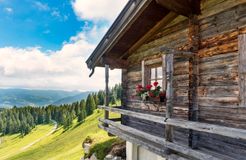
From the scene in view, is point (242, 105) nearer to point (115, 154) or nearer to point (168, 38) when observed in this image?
point (168, 38)

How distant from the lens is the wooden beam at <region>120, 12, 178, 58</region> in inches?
320

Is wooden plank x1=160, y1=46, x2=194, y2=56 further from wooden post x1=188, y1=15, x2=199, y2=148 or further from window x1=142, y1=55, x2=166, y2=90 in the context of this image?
window x1=142, y1=55, x2=166, y2=90

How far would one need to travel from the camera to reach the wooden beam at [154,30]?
26.7 ft

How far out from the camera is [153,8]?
7891mm

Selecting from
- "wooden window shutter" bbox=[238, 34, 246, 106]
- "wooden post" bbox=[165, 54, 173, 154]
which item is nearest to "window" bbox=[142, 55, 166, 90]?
"wooden post" bbox=[165, 54, 173, 154]

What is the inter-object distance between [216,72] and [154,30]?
3.45 meters

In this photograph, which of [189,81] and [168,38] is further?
[168,38]

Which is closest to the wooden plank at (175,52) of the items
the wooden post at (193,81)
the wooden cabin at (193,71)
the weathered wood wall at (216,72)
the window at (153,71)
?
the wooden cabin at (193,71)

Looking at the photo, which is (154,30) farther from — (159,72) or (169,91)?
(169,91)

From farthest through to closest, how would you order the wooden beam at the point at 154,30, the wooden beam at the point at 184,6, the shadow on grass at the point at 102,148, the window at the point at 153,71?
1. the shadow on grass at the point at 102,148
2. the window at the point at 153,71
3. the wooden beam at the point at 154,30
4. the wooden beam at the point at 184,6

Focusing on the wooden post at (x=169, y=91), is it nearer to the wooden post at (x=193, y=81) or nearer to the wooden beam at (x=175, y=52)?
the wooden beam at (x=175, y=52)

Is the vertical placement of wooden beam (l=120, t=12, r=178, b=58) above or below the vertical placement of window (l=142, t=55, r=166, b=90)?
above

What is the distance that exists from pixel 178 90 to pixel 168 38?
6.01 ft

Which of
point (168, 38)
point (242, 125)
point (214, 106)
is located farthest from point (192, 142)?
point (168, 38)
